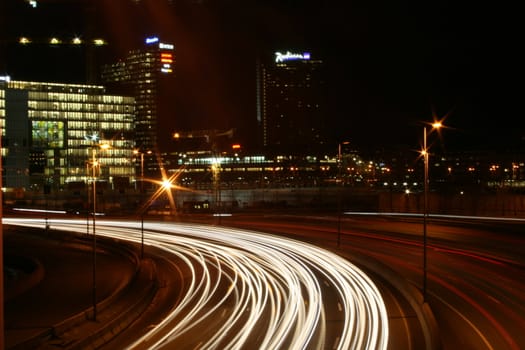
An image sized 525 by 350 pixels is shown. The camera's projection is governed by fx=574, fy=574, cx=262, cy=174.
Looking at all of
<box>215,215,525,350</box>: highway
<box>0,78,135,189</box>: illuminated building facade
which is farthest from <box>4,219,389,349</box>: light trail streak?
<box>0,78,135,189</box>: illuminated building facade

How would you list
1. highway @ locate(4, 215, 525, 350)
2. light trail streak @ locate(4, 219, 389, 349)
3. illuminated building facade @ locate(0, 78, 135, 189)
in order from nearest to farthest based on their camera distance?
light trail streak @ locate(4, 219, 389, 349)
highway @ locate(4, 215, 525, 350)
illuminated building facade @ locate(0, 78, 135, 189)

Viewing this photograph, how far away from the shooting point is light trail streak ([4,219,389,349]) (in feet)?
66.1

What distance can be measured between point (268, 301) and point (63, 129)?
458ft

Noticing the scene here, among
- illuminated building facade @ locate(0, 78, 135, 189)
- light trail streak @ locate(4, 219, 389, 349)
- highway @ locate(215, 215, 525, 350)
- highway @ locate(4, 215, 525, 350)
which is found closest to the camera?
light trail streak @ locate(4, 219, 389, 349)

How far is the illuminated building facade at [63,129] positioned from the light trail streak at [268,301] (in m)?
103

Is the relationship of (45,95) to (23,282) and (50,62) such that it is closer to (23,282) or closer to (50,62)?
(50,62)

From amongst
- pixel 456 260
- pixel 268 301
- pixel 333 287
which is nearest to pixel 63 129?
pixel 456 260

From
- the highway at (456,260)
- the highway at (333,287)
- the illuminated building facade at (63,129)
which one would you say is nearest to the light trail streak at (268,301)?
the highway at (333,287)

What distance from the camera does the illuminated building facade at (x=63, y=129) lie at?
142000mm

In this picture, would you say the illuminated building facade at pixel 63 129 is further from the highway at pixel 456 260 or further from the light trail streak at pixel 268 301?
the light trail streak at pixel 268 301

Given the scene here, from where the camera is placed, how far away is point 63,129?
15400 cm

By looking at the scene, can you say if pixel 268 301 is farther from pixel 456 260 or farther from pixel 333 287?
pixel 456 260

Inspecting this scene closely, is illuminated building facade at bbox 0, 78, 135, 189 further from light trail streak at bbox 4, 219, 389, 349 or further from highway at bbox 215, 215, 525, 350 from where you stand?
light trail streak at bbox 4, 219, 389, 349

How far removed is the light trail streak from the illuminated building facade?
103 m
